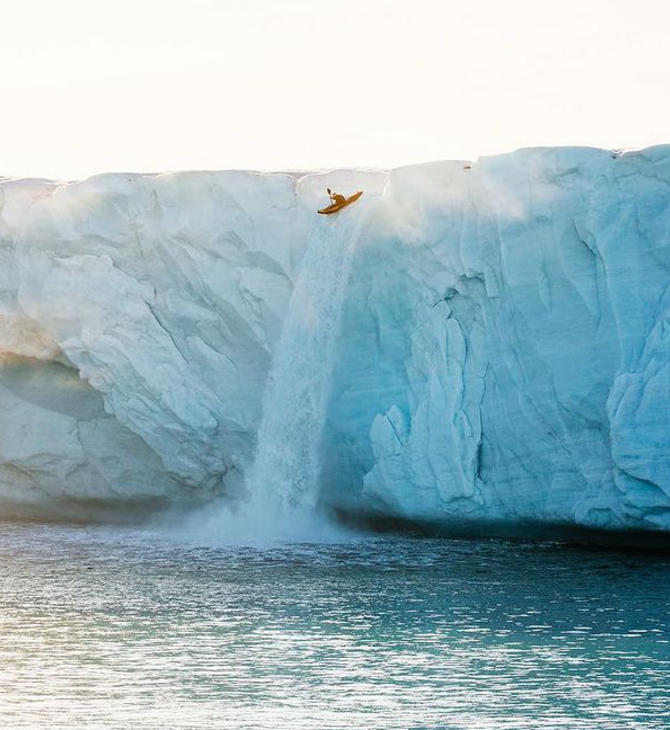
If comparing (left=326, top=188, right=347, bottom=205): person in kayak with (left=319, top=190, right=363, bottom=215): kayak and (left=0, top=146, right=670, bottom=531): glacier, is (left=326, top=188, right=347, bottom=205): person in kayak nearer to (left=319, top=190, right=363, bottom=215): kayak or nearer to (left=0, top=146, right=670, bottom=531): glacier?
(left=319, top=190, right=363, bottom=215): kayak

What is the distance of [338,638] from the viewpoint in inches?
492

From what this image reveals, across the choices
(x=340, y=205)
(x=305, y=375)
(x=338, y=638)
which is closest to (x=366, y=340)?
(x=305, y=375)

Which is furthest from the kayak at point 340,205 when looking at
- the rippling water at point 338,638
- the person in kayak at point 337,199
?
the rippling water at point 338,638

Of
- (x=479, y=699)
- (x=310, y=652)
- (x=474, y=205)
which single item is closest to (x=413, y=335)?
(x=474, y=205)

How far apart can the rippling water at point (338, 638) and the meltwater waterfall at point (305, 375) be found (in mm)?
2316

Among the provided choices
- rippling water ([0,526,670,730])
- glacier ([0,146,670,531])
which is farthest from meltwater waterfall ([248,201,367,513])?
rippling water ([0,526,670,730])

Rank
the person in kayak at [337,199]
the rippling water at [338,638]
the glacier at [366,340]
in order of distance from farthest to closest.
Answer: the person in kayak at [337,199], the glacier at [366,340], the rippling water at [338,638]

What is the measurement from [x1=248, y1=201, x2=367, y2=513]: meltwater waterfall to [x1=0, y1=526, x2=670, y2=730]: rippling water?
232 centimetres

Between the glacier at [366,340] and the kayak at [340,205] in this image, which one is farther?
the kayak at [340,205]

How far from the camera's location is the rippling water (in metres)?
10.1

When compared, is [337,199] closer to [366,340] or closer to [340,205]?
[340,205]

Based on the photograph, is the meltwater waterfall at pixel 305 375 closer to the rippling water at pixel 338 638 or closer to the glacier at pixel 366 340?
the glacier at pixel 366 340

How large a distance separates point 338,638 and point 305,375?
26.4 feet

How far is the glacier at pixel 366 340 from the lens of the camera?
1719 centimetres
